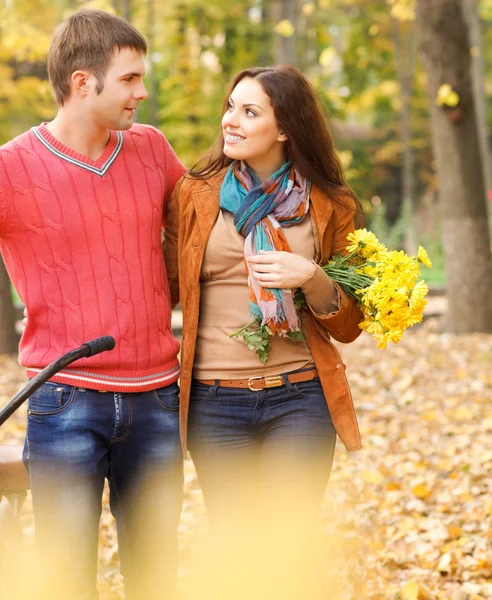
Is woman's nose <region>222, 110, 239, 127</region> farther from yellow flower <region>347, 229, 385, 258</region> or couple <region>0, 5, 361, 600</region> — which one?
yellow flower <region>347, 229, 385, 258</region>

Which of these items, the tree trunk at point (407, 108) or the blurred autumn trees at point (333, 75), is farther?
the tree trunk at point (407, 108)

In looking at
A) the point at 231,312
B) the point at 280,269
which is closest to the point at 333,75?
the point at 231,312

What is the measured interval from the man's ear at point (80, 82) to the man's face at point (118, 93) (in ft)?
0.05

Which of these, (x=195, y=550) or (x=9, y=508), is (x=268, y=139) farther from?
(x=195, y=550)

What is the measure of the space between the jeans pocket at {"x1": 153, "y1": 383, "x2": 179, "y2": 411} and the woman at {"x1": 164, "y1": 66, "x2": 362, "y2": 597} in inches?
1.3

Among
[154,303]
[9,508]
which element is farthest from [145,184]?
[9,508]

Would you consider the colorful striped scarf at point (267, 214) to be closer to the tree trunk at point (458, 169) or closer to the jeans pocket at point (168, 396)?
the jeans pocket at point (168, 396)

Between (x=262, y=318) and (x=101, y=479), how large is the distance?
753mm

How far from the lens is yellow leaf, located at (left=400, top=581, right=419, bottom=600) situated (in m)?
3.81

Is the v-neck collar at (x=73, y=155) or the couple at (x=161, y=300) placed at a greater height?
the v-neck collar at (x=73, y=155)

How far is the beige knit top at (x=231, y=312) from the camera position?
289 centimetres

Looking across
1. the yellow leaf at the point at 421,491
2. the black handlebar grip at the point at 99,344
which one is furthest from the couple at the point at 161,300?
the yellow leaf at the point at 421,491

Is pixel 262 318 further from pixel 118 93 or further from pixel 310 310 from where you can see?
pixel 118 93

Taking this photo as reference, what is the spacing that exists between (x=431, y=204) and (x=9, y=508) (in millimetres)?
22116
